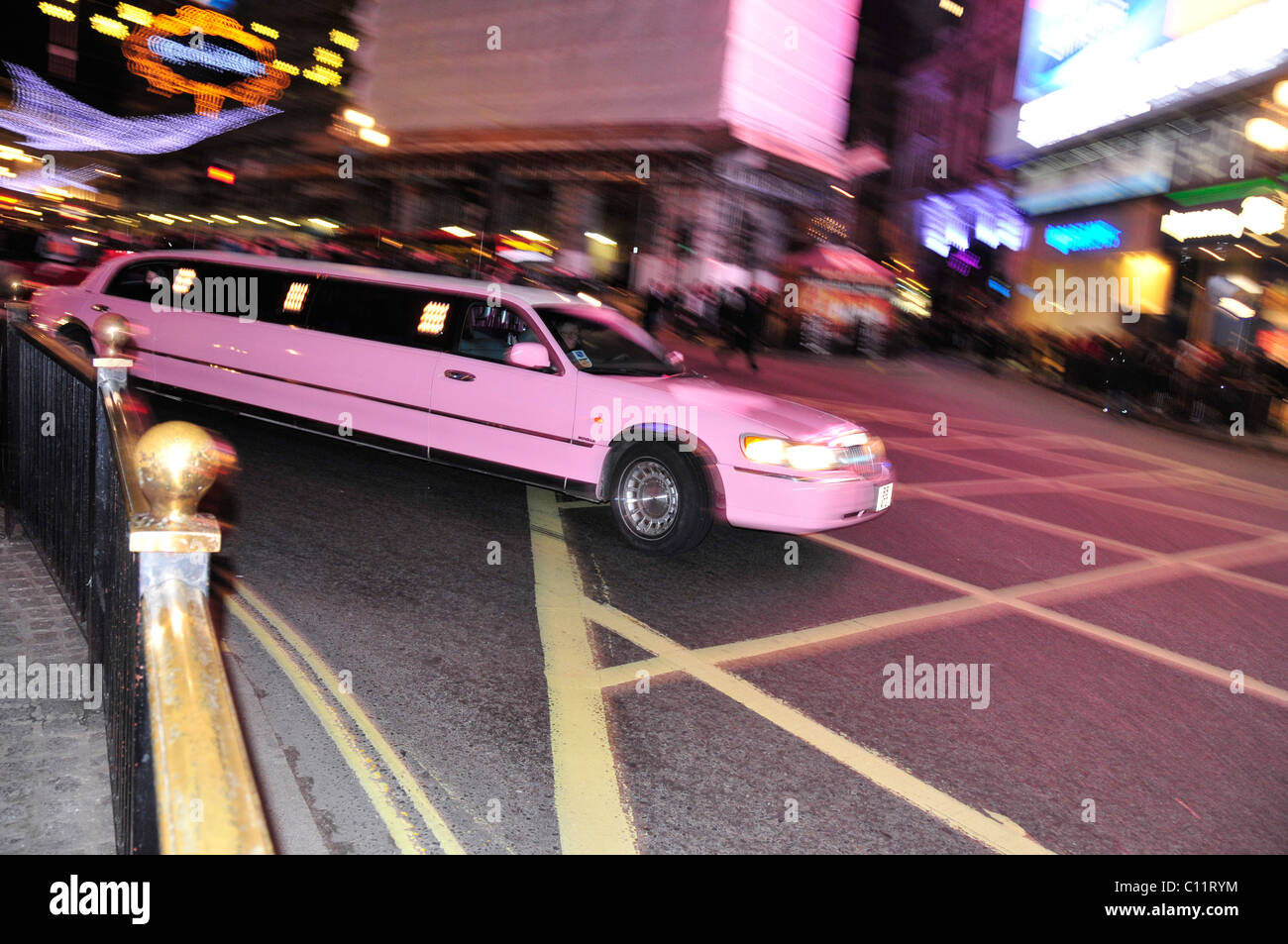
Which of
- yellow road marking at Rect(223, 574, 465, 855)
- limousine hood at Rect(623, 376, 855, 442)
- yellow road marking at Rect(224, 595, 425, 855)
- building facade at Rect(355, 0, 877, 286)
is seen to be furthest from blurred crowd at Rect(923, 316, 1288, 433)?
yellow road marking at Rect(224, 595, 425, 855)

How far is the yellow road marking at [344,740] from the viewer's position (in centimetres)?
338

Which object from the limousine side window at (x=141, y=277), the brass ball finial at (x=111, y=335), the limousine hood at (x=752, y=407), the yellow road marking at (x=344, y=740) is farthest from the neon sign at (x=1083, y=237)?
the brass ball finial at (x=111, y=335)

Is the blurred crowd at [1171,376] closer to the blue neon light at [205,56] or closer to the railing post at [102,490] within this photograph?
the railing post at [102,490]

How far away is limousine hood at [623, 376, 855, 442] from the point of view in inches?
270

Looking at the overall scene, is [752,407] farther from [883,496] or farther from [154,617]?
[154,617]

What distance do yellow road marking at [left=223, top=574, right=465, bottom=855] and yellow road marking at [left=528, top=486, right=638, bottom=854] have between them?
1.34 ft

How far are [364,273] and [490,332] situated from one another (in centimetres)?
163

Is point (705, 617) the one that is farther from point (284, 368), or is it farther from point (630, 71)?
point (630, 71)

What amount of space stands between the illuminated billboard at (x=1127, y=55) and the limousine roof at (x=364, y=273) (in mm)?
18616

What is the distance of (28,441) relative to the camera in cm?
568

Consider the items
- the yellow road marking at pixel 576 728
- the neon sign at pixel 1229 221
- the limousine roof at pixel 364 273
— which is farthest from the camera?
the neon sign at pixel 1229 221

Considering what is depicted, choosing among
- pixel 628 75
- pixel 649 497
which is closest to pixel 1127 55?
pixel 628 75

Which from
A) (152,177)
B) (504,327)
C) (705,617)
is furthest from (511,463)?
(152,177)

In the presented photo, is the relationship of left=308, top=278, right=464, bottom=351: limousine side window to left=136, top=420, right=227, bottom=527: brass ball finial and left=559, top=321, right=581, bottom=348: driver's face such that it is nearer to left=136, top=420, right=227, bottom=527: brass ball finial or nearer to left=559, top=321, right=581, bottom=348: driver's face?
left=559, top=321, right=581, bottom=348: driver's face
